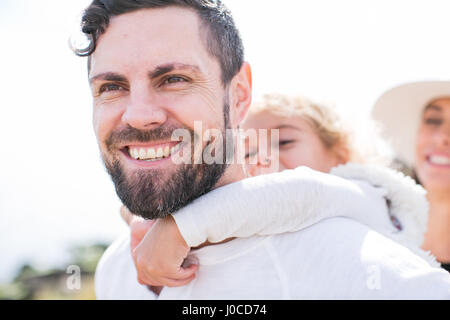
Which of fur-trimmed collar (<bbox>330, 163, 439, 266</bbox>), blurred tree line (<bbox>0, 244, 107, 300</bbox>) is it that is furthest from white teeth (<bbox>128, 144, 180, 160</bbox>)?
blurred tree line (<bbox>0, 244, 107, 300</bbox>)

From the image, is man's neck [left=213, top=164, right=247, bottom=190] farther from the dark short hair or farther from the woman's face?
the woman's face

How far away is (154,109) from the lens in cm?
172

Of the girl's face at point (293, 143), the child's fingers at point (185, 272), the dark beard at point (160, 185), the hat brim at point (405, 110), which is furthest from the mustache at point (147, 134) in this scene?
the hat brim at point (405, 110)

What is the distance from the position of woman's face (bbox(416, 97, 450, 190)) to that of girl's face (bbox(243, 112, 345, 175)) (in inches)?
65.5

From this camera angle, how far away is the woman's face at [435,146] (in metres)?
4.19

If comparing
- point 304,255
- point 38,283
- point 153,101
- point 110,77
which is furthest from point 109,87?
point 38,283

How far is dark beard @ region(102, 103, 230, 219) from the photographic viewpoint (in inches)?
67.1

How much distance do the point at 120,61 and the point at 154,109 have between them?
23 cm

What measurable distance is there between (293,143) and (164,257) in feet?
5.10

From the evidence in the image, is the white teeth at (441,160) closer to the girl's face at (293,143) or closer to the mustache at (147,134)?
the girl's face at (293,143)

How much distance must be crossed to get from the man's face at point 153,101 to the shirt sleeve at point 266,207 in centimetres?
14

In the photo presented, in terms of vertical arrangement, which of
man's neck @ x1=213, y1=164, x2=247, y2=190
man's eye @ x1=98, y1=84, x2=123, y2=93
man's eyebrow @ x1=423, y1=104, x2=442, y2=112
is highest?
man's eye @ x1=98, y1=84, x2=123, y2=93

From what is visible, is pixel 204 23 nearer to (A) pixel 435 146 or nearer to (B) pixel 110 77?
(B) pixel 110 77
